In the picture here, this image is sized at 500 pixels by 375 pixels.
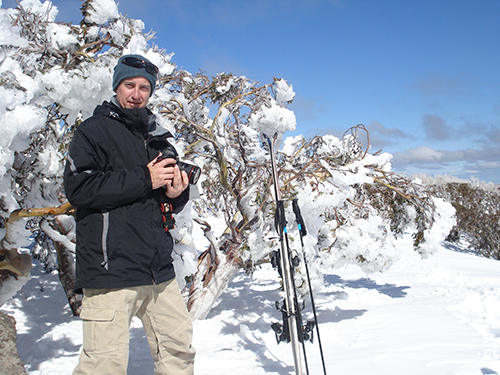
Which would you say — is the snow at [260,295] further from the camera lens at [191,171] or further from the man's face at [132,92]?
the camera lens at [191,171]

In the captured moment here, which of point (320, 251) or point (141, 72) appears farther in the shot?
point (320, 251)

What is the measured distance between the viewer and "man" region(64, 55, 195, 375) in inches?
57.2

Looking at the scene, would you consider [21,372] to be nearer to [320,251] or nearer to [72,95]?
[72,95]

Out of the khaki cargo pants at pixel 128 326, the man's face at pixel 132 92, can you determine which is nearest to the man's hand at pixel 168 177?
the man's face at pixel 132 92

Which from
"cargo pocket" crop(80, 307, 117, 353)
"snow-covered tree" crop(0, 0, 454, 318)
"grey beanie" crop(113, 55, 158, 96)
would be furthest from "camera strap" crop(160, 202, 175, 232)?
"snow-covered tree" crop(0, 0, 454, 318)

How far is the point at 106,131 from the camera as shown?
1.61m

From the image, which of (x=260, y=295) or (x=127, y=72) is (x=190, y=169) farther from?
(x=260, y=295)

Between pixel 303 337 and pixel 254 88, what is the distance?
3.30m

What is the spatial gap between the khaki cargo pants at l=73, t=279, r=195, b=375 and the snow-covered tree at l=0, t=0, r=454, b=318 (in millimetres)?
1404

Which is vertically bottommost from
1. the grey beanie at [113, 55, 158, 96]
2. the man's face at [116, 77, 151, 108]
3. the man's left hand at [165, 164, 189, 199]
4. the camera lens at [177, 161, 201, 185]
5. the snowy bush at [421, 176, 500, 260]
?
the snowy bush at [421, 176, 500, 260]

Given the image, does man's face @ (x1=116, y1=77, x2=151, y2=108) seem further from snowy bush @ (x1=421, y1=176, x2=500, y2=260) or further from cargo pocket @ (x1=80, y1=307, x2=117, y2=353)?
snowy bush @ (x1=421, y1=176, x2=500, y2=260)

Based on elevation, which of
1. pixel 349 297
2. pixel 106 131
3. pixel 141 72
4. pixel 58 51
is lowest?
pixel 349 297

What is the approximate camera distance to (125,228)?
59.5 inches

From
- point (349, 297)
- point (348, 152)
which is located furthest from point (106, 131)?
point (349, 297)
